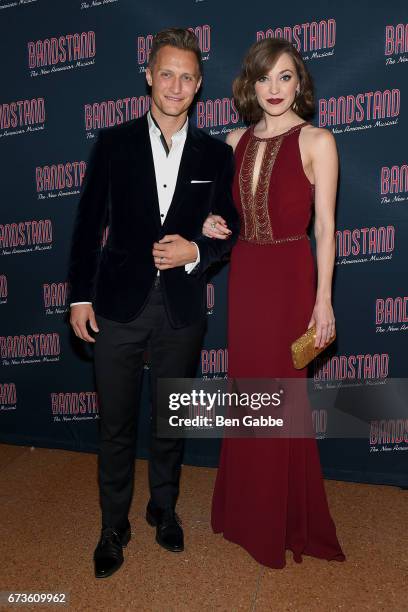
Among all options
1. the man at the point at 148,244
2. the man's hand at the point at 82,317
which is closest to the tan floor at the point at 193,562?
the man at the point at 148,244

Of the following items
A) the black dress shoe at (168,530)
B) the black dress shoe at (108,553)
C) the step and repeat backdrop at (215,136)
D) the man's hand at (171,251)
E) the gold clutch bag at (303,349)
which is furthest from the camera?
the step and repeat backdrop at (215,136)

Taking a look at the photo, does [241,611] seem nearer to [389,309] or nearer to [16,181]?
[389,309]

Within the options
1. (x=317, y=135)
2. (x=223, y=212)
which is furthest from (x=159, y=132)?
(x=317, y=135)

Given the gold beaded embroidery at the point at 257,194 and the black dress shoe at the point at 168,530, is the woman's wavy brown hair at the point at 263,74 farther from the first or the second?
the black dress shoe at the point at 168,530

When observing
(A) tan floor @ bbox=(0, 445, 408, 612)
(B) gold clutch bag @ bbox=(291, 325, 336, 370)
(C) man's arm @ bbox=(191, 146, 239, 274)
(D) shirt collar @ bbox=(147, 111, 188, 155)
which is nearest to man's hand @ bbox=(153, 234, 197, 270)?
(C) man's arm @ bbox=(191, 146, 239, 274)

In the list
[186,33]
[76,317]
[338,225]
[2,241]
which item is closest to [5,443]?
[2,241]

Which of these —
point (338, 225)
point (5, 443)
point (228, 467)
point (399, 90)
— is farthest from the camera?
point (5, 443)

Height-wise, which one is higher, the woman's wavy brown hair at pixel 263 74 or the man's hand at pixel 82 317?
the woman's wavy brown hair at pixel 263 74

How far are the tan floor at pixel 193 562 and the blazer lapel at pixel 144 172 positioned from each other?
59.5 inches

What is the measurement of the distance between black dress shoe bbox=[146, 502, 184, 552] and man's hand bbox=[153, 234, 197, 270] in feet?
4.02

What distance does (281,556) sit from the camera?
2.58m

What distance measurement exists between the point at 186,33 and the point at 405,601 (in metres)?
2.43

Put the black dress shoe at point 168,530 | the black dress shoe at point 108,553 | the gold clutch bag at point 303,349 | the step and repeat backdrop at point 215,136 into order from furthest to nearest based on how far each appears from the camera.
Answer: the step and repeat backdrop at point 215,136, the black dress shoe at point 168,530, the black dress shoe at point 108,553, the gold clutch bag at point 303,349

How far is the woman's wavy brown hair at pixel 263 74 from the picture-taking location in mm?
2389
